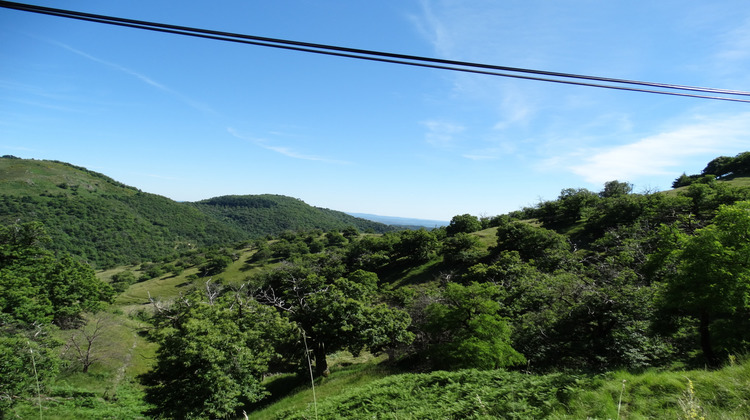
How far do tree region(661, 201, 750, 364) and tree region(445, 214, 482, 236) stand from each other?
203 feet

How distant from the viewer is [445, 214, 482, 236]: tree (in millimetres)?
74875

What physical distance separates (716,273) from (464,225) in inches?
2554

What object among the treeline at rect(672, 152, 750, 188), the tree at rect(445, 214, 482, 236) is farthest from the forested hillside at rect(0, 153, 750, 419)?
the treeline at rect(672, 152, 750, 188)

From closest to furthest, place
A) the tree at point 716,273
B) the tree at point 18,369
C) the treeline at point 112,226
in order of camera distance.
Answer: the tree at point 716,273 → the tree at point 18,369 → the treeline at point 112,226

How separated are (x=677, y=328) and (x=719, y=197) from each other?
4437 cm

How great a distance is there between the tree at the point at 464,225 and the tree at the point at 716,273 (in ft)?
203

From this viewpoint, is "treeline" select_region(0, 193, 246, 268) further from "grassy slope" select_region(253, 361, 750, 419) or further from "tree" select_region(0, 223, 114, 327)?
"grassy slope" select_region(253, 361, 750, 419)

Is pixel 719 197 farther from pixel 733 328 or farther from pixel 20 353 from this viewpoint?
pixel 20 353

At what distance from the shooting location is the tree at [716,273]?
1141 centimetres

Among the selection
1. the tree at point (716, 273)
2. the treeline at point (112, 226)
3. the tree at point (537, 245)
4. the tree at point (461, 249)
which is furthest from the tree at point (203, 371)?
the treeline at point (112, 226)

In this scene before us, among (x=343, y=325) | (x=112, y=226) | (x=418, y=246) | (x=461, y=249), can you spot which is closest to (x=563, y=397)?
(x=343, y=325)

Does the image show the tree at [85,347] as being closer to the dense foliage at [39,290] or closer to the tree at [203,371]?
the dense foliage at [39,290]

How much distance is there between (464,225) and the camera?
75750 mm

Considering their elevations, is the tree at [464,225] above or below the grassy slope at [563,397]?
above
